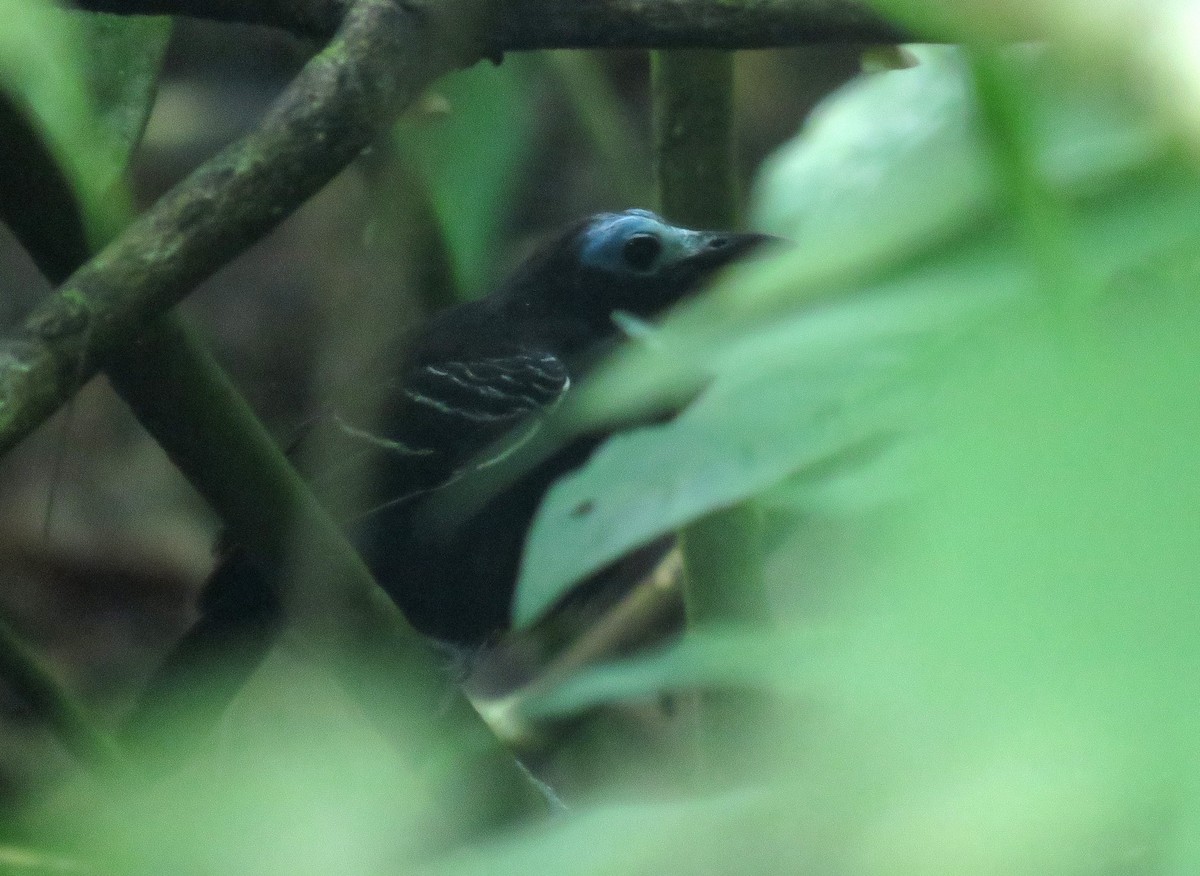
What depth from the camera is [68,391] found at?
1.49 metres

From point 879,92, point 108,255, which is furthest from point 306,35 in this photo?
point 879,92

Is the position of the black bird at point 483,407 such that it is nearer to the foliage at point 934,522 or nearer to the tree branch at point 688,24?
the tree branch at point 688,24

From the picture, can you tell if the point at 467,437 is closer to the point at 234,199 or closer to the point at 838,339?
the point at 234,199

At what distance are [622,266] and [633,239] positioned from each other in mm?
104

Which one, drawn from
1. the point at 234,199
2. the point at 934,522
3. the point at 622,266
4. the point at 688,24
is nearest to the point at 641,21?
the point at 688,24

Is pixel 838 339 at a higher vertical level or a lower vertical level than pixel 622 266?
lower

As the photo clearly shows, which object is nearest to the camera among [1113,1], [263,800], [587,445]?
[1113,1]

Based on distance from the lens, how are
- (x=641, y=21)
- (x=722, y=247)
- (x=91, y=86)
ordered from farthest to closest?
1. (x=722, y=247)
2. (x=641, y=21)
3. (x=91, y=86)

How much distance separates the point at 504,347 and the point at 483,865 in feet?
8.46

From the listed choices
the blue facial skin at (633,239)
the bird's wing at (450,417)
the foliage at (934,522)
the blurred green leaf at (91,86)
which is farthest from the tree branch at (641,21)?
the foliage at (934,522)

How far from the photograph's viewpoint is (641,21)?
207cm

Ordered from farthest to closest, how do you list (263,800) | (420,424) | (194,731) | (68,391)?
(420,424) < (68,391) < (194,731) < (263,800)

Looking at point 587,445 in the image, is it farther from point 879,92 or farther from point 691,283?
point 879,92

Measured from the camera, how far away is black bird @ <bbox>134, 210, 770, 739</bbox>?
278cm
